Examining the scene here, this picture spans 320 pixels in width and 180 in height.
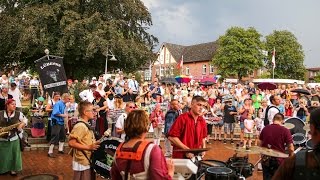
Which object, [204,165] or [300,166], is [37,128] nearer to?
[204,165]

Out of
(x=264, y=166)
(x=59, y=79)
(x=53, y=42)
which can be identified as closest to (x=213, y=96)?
(x=59, y=79)

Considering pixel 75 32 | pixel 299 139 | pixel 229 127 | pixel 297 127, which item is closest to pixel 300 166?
pixel 299 139

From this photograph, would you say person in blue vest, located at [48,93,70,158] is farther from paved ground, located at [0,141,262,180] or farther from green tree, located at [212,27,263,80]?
green tree, located at [212,27,263,80]

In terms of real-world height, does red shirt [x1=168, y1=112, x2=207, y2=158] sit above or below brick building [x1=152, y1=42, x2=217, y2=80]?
below

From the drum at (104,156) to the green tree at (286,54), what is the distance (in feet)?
226

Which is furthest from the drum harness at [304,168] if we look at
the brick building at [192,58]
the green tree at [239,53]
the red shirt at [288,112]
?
the brick building at [192,58]

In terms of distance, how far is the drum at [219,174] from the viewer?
5285 millimetres

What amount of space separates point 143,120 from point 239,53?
6039cm

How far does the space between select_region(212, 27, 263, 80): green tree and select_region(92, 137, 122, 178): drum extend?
188ft

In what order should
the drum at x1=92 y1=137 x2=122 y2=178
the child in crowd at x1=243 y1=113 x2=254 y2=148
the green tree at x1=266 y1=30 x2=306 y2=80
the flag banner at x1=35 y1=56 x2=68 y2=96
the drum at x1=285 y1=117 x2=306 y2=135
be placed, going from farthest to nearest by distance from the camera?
1. the green tree at x1=266 y1=30 x2=306 y2=80
2. the child in crowd at x1=243 y1=113 x2=254 y2=148
3. the flag banner at x1=35 y1=56 x2=68 y2=96
4. the drum at x1=285 y1=117 x2=306 y2=135
5. the drum at x1=92 y1=137 x2=122 y2=178

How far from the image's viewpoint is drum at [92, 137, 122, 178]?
5809 mm

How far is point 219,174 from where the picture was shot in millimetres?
5285

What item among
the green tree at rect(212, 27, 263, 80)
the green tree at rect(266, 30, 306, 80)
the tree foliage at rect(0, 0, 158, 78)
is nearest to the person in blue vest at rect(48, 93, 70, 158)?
the tree foliage at rect(0, 0, 158, 78)

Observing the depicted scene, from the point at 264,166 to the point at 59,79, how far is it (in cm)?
743
